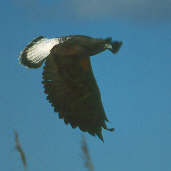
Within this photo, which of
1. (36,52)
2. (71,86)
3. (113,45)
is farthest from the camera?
(36,52)

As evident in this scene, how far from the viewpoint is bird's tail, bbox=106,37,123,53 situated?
79.5 inches

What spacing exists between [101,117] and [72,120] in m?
0.22

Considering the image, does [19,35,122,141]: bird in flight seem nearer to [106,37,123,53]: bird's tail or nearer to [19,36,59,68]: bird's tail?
[19,36,59,68]: bird's tail

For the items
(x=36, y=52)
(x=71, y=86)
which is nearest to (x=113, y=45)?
(x=71, y=86)

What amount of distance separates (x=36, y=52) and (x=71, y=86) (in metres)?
0.47

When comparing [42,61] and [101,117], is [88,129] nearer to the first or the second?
[101,117]

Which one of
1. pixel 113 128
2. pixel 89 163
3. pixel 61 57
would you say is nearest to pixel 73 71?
pixel 61 57

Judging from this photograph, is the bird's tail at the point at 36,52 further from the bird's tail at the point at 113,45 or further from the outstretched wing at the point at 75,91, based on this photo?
the bird's tail at the point at 113,45

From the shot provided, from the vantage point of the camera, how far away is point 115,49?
2.03 m

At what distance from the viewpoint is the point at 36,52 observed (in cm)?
280

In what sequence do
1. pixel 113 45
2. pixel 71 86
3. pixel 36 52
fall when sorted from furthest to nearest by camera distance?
pixel 36 52 → pixel 71 86 → pixel 113 45

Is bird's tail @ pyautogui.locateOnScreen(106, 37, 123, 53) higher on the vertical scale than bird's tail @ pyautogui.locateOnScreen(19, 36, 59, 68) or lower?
lower

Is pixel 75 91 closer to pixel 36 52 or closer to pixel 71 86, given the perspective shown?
pixel 71 86

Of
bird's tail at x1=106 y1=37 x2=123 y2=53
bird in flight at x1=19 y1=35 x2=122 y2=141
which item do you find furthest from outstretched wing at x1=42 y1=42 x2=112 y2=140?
bird's tail at x1=106 y1=37 x2=123 y2=53
